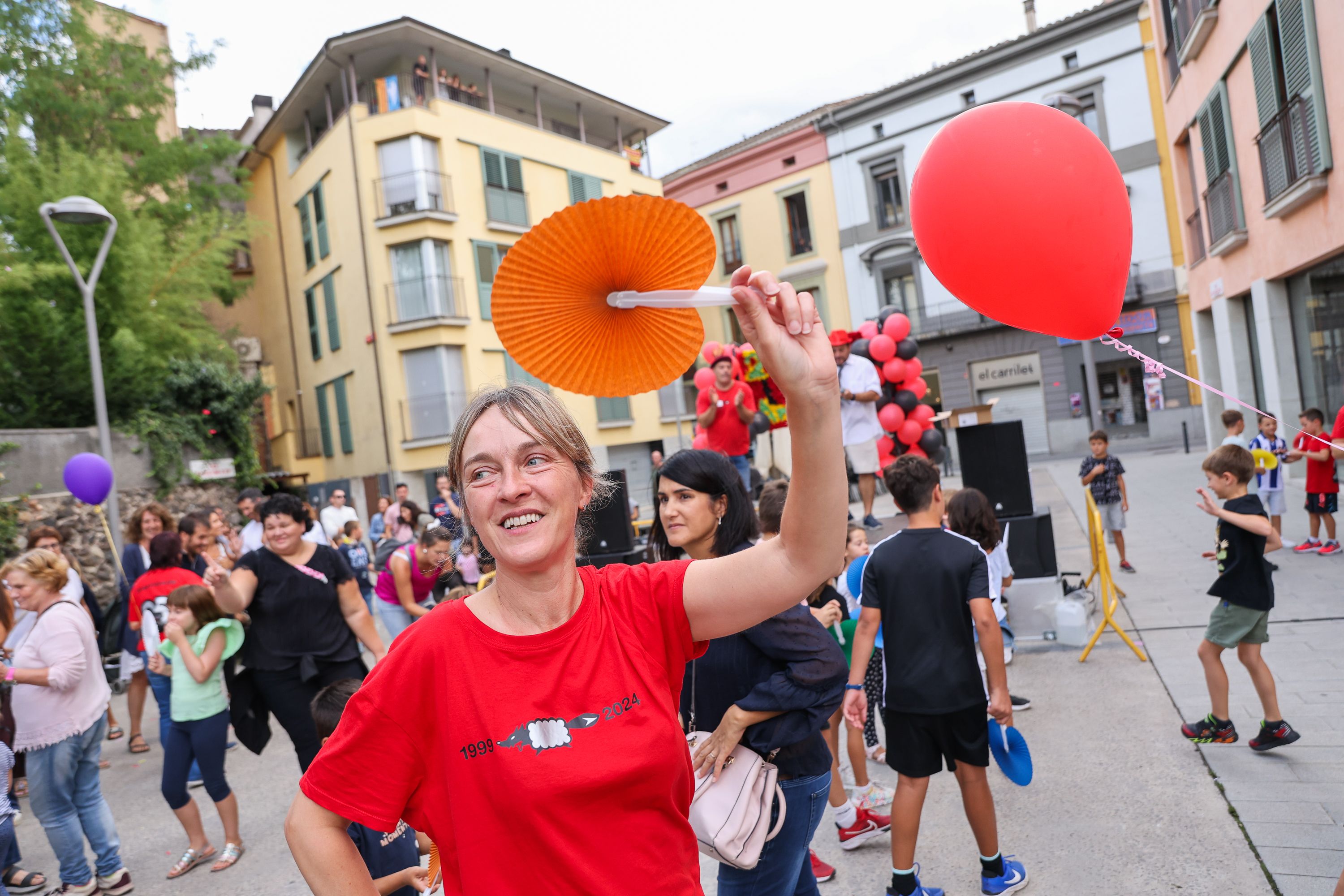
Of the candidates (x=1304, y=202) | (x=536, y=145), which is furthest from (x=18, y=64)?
(x=1304, y=202)

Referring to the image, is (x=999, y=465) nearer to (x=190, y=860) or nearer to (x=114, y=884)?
(x=190, y=860)

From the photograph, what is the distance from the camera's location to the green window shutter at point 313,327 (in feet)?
82.7

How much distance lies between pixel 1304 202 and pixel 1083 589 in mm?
6754

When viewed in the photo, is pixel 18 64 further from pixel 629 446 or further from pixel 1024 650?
pixel 1024 650

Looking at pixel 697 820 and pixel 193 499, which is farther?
pixel 193 499

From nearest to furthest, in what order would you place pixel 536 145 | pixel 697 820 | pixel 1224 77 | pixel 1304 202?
pixel 697 820 → pixel 1304 202 → pixel 1224 77 → pixel 536 145

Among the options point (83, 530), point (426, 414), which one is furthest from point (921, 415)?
point (426, 414)

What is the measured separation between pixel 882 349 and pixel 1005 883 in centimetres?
569

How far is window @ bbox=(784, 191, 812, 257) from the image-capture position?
29453 mm

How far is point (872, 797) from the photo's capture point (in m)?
4.19

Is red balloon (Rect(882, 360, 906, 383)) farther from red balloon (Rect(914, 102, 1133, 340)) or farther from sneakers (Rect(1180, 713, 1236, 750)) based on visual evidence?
red balloon (Rect(914, 102, 1133, 340))

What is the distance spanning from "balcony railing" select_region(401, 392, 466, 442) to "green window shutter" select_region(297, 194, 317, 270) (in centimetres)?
605

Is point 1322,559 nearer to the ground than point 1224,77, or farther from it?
nearer to the ground

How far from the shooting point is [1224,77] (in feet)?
40.1
